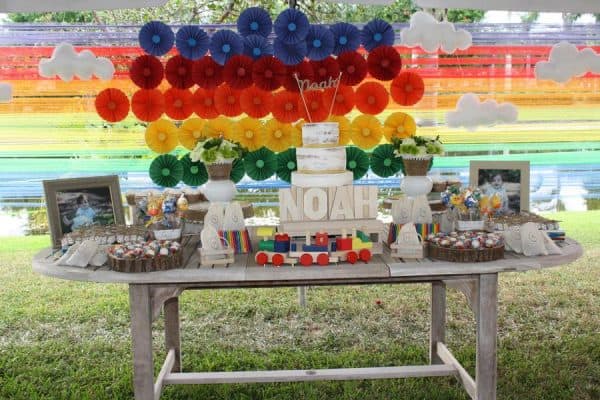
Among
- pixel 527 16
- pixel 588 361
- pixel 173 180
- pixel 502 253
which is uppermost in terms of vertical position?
pixel 527 16

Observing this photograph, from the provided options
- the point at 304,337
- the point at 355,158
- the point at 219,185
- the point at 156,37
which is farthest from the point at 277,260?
the point at 304,337

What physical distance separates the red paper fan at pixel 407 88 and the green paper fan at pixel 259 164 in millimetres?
895

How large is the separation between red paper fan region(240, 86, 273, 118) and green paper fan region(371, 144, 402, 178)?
0.66 meters

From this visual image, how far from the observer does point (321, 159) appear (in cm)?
280

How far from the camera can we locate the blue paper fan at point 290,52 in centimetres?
361

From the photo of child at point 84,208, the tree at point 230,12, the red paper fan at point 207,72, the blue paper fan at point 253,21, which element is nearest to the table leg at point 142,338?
the photo of child at point 84,208

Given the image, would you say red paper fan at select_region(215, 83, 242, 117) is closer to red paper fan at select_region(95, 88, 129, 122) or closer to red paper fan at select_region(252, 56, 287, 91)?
red paper fan at select_region(252, 56, 287, 91)

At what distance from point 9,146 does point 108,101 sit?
11.2ft

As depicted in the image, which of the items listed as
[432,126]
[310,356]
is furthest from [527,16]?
[310,356]

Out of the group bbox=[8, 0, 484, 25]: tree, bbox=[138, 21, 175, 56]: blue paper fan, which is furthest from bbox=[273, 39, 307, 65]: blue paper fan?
bbox=[8, 0, 484, 25]: tree

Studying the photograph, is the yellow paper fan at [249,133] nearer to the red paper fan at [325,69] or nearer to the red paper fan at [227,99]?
the red paper fan at [227,99]

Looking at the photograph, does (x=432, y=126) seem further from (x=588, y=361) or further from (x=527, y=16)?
(x=527, y=16)

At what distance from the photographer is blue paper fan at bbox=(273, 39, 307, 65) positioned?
3605 mm

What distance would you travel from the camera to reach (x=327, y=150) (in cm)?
279
